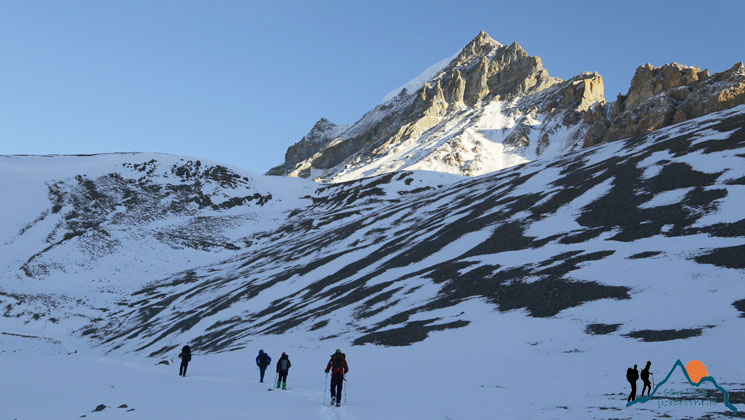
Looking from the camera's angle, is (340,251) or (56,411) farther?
(340,251)

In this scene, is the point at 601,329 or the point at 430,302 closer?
the point at 601,329

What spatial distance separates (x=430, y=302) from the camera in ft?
106

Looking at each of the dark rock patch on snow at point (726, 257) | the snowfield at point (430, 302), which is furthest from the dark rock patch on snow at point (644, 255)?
the dark rock patch on snow at point (726, 257)

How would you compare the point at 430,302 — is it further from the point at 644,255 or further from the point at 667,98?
the point at 667,98

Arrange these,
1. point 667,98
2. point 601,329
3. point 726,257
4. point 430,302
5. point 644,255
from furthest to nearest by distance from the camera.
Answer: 1. point 667,98
2. point 430,302
3. point 644,255
4. point 726,257
5. point 601,329

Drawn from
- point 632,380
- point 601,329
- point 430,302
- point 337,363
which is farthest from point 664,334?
point 430,302

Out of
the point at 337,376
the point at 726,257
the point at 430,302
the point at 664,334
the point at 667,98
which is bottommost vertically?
the point at 337,376

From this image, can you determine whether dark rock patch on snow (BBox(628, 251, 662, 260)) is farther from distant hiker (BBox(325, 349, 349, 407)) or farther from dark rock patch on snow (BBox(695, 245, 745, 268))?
distant hiker (BBox(325, 349, 349, 407))

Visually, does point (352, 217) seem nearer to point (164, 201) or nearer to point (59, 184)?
point (164, 201)

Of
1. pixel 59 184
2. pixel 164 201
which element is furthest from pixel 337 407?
pixel 59 184

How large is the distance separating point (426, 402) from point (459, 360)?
6.53 metres

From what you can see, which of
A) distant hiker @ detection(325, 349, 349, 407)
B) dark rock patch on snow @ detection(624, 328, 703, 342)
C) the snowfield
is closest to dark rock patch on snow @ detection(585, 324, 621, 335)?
the snowfield

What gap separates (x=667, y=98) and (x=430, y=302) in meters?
116

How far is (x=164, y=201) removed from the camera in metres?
116
